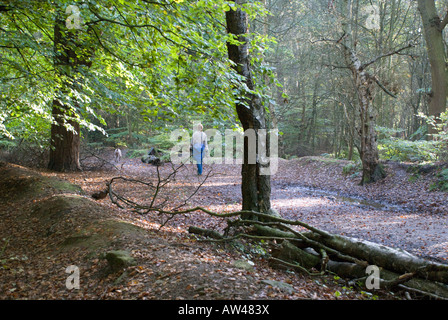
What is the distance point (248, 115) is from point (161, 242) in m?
2.90

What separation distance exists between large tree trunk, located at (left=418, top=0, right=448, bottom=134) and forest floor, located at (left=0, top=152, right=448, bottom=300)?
6.36 metres

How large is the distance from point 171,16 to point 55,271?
3.81 m

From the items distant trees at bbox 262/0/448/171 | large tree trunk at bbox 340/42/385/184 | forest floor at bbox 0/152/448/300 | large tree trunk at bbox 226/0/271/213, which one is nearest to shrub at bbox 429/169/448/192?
forest floor at bbox 0/152/448/300

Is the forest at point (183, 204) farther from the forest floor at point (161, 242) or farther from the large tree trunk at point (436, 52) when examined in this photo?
the large tree trunk at point (436, 52)

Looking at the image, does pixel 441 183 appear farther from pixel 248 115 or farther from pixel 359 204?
pixel 248 115

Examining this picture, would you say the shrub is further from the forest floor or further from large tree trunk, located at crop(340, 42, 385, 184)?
large tree trunk, located at crop(340, 42, 385, 184)

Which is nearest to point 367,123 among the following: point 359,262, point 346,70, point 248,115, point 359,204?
point 359,204

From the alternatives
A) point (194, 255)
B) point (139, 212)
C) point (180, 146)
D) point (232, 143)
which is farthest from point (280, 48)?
point (194, 255)

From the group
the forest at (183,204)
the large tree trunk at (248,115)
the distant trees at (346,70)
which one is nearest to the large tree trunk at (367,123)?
the distant trees at (346,70)

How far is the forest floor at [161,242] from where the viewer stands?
3.32 m

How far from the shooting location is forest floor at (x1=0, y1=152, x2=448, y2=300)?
3316 millimetres

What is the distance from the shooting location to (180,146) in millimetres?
20766

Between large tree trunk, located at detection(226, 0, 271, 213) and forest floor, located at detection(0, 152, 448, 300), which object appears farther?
large tree trunk, located at detection(226, 0, 271, 213)

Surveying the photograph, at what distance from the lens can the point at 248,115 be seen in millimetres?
5840
